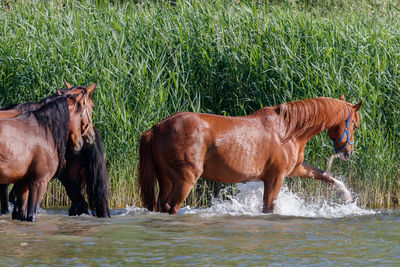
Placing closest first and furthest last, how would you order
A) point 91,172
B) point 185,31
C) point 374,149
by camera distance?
point 91,172 → point 374,149 → point 185,31

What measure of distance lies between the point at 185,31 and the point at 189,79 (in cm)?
78

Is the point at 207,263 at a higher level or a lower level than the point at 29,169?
lower

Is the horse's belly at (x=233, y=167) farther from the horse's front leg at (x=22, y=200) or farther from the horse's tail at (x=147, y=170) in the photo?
the horse's front leg at (x=22, y=200)

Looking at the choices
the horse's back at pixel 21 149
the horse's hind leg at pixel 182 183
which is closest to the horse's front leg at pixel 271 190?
the horse's hind leg at pixel 182 183

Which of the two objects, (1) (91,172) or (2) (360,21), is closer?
(1) (91,172)

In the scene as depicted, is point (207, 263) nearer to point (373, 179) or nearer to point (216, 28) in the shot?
point (373, 179)

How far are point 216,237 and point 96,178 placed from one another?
1.71 meters

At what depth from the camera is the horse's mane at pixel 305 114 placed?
7.57 metres

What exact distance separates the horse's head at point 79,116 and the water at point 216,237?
33.0 inches

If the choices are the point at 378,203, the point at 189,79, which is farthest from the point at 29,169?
the point at 378,203

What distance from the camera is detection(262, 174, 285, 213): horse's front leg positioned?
7.45m

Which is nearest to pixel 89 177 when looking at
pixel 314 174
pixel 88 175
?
pixel 88 175

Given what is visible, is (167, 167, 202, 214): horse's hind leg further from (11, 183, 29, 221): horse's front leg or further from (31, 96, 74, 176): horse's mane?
(11, 183, 29, 221): horse's front leg

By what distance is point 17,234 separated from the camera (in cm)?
596
